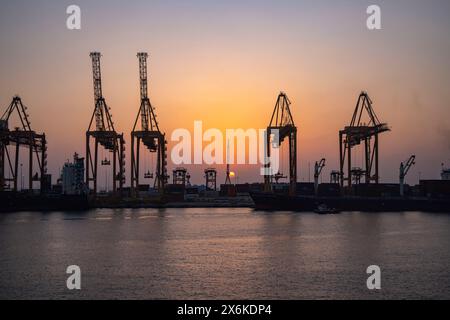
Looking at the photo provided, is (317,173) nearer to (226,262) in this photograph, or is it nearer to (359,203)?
(359,203)

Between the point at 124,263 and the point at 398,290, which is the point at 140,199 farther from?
the point at 398,290

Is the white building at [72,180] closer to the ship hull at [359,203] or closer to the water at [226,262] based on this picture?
the ship hull at [359,203]

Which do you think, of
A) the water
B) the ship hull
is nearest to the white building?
the ship hull

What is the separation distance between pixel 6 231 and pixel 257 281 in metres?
37.7

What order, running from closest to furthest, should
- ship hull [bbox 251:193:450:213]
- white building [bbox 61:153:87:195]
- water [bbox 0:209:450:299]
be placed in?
water [bbox 0:209:450:299] < ship hull [bbox 251:193:450:213] < white building [bbox 61:153:87:195]

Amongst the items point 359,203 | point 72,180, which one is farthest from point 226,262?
point 72,180

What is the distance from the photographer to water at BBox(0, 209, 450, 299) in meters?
26.6

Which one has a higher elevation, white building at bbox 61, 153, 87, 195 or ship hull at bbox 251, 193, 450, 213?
white building at bbox 61, 153, 87, 195

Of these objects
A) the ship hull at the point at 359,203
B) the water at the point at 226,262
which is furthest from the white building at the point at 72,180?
the water at the point at 226,262

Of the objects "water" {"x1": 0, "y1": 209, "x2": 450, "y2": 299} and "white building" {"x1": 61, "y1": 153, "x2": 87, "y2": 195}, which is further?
"white building" {"x1": 61, "y1": 153, "x2": 87, "y2": 195}

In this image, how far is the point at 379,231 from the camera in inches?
2243

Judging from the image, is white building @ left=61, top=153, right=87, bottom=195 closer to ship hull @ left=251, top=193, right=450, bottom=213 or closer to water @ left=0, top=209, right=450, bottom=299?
ship hull @ left=251, top=193, right=450, bottom=213

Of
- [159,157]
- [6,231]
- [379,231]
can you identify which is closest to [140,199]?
[159,157]

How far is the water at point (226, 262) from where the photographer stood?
26641 millimetres
